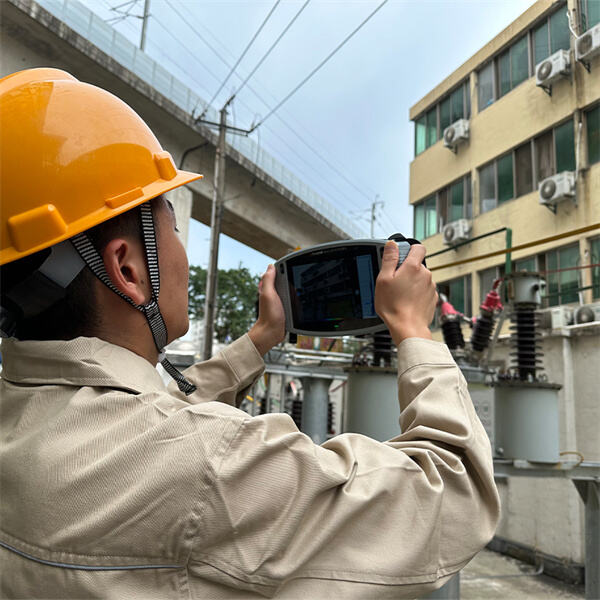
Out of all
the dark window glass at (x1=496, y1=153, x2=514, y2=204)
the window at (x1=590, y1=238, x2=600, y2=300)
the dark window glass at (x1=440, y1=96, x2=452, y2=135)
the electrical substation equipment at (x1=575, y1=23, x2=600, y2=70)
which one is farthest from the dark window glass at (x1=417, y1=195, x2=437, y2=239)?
the electrical substation equipment at (x1=575, y1=23, x2=600, y2=70)

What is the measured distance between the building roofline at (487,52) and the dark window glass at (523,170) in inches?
90.7

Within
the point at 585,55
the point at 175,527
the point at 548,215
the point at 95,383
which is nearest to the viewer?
the point at 175,527

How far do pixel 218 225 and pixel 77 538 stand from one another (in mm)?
10401

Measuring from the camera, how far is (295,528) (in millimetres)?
701

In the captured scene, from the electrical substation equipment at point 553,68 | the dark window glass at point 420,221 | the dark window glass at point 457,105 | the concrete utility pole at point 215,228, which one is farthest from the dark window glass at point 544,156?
the concrete utility pole at point 215,228

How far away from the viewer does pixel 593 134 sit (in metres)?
8.56

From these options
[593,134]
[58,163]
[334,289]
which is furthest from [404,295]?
[593,134]

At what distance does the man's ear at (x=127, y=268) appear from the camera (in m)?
0.91

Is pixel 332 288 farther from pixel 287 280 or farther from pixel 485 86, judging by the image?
pixel 485 86

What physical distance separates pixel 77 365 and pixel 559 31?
11.0 metres

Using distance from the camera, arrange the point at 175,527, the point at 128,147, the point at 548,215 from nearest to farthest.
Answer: the point at 175,527
the point at 128,147
the point at 548,215

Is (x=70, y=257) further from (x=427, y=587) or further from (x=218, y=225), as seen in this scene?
(x=218, y=225)

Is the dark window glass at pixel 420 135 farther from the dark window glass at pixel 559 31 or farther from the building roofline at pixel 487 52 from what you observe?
the dark window glass at pixel 559 31

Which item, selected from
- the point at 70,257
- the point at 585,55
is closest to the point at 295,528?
the point at 70,257
